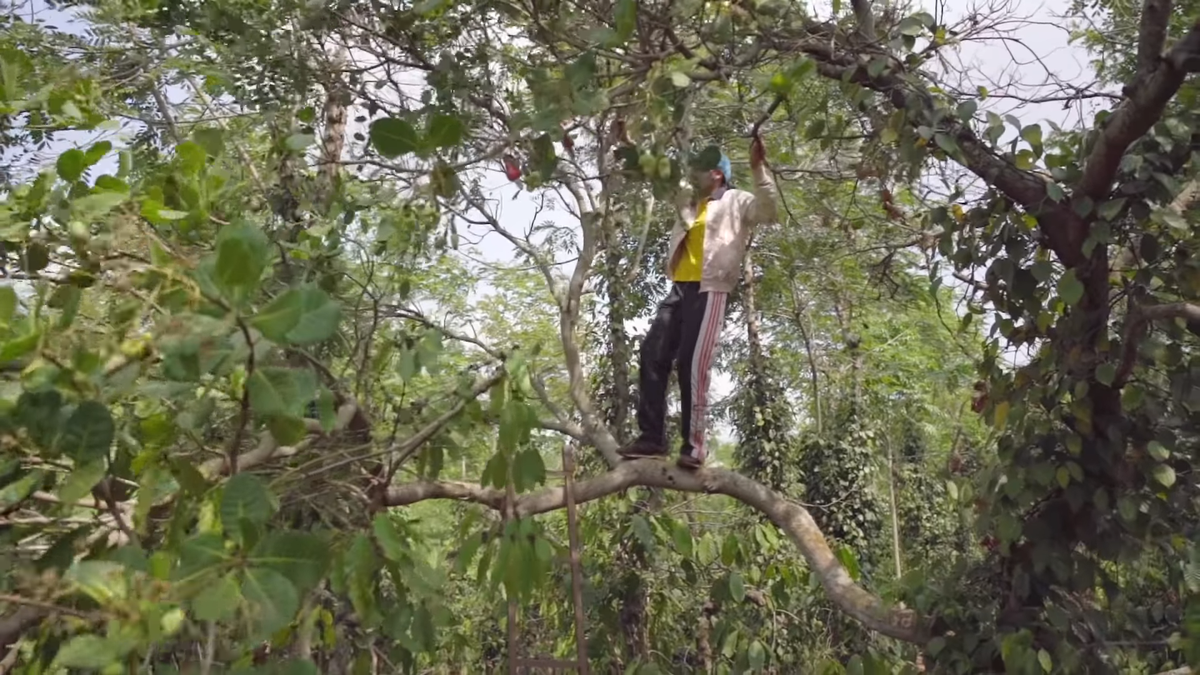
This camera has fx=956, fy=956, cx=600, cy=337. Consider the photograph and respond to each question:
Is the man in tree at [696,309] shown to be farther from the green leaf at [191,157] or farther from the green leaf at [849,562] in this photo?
the green leaf at [191,157]

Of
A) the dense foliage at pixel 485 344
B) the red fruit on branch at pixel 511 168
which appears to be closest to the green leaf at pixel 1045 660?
the dense foliage at pixel 485 344

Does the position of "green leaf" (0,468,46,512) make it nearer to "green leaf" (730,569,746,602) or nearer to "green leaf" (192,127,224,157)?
"green leaf" (192,127,224,157)

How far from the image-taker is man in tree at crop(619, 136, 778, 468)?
3.35 meters

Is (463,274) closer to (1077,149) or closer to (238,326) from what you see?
(1077,149)

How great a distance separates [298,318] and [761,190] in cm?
210

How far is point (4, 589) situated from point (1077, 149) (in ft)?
9.50

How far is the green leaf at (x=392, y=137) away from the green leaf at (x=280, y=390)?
503mm

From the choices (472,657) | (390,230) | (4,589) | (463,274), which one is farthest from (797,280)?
(4,589)

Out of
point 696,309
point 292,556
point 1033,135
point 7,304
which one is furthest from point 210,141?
point 1033,135

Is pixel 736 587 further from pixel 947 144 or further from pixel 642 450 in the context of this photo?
pixel 947 144

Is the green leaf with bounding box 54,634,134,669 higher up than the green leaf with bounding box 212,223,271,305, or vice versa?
the green leaf with bounding box 212,223,271,305

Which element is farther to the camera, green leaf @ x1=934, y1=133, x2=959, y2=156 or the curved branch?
the curved branch

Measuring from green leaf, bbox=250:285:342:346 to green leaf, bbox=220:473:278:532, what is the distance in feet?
0.82

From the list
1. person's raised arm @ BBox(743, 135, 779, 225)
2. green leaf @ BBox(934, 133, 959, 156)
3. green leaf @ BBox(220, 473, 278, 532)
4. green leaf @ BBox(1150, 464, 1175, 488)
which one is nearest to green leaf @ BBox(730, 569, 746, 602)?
person's raised arm @ BBox(743, 135, 779, 225)
